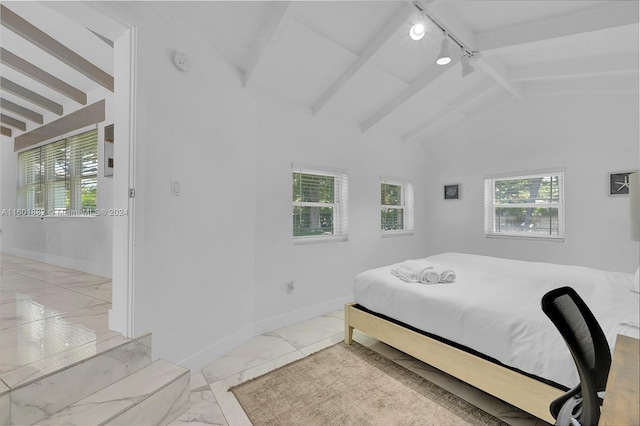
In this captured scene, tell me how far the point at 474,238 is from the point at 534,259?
81 centimetres

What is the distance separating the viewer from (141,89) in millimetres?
1942

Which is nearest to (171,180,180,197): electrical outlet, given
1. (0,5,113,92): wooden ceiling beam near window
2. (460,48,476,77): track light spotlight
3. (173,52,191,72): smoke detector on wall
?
(173,52,191,72): smoke detector on wall

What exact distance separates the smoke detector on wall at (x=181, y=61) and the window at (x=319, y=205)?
4.95 feet

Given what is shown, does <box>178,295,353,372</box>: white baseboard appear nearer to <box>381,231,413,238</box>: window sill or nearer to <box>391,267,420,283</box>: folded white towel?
<box>381,231,413,238</box>: window sill

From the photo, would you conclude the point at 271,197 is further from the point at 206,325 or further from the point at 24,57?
the point at 24,57

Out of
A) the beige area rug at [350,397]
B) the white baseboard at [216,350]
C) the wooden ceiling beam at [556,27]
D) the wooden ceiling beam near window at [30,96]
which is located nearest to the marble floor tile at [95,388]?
the white baseboard at [216,350]

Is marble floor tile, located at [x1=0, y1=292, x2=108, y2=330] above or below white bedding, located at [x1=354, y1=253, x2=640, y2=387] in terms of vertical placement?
below

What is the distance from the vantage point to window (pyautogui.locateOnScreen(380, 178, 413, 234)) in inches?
181

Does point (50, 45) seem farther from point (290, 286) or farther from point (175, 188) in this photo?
point (290, 286)

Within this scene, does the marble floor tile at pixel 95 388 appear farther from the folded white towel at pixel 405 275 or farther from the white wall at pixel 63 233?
the white wall at pixel 63 233

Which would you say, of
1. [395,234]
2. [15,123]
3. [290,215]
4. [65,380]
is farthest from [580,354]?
[15,123]

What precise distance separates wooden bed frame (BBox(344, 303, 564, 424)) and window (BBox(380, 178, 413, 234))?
7.39 feet

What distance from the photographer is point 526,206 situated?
420 cm

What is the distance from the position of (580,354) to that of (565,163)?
380 cm
